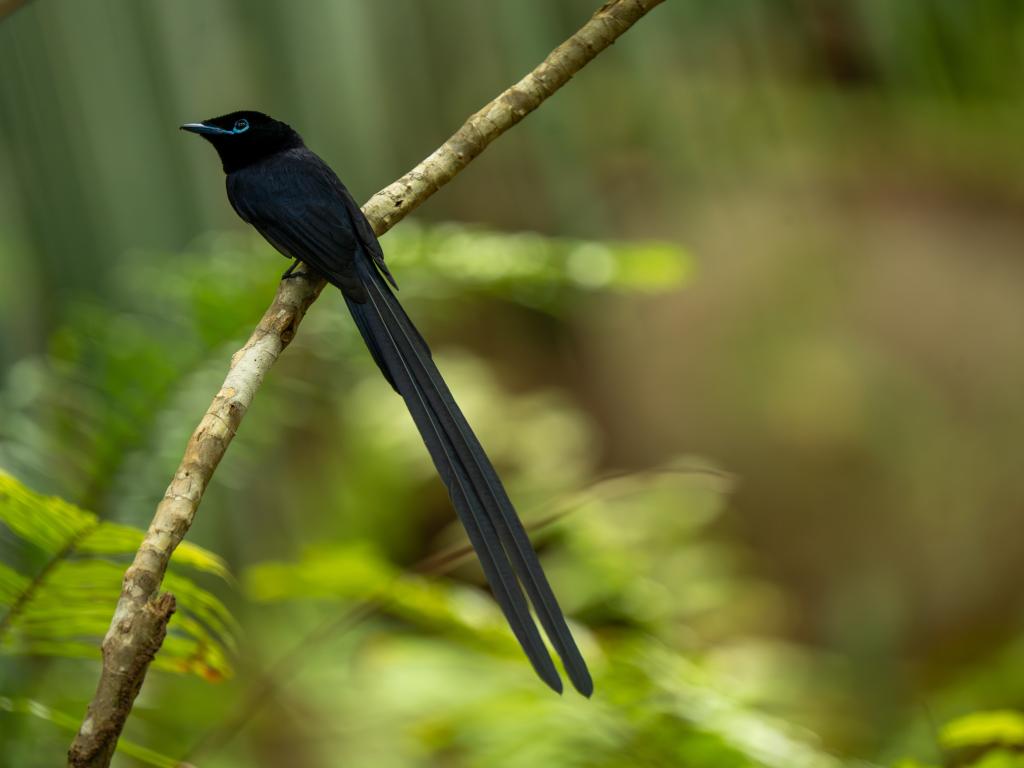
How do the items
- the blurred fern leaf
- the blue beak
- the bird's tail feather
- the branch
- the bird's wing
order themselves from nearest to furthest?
the branch → the bird's tail feather → the blurred fern leaf → the bird's wing → the blue beak

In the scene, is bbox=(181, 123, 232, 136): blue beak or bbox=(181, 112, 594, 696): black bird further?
bbox=(181, 123, 232, 136): blue beak

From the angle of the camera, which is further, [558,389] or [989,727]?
[558,389]

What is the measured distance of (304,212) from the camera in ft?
5.73

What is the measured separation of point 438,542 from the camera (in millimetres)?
4375

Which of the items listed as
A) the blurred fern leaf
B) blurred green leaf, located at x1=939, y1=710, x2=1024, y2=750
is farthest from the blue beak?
blurred green leaf, located at x1=939, y1=710, x2=1024, y2=750

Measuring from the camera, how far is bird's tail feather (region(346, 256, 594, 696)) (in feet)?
3.51

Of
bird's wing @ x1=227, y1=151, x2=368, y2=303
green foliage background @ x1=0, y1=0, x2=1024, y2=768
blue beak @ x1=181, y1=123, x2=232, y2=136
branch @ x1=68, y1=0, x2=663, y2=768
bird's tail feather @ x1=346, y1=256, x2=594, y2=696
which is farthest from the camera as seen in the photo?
green foliage background @ x1=0, y1=0, x2=1024, y2=768

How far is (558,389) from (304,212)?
13.3 feet

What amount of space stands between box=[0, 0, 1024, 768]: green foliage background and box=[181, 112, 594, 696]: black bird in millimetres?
371

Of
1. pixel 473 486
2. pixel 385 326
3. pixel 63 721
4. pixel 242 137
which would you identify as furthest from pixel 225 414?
pixel 242 137

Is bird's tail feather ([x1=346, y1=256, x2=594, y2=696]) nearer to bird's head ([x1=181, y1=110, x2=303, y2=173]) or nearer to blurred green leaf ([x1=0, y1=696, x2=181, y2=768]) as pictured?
bird's head ([x1=181, y1=110, x2=303, y2=173])

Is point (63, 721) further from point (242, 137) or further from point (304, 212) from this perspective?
point (242, 137)

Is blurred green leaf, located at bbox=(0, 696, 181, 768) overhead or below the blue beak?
below

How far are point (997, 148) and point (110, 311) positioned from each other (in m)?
4.85
